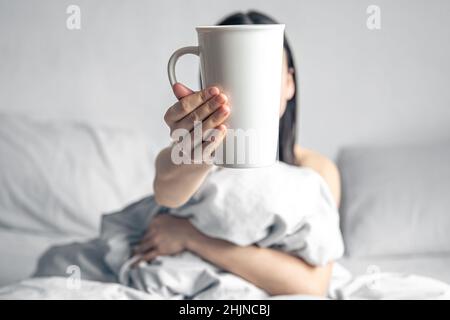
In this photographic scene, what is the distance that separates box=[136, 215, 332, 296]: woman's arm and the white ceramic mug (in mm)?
390

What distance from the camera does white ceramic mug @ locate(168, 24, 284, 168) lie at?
0.54 meters

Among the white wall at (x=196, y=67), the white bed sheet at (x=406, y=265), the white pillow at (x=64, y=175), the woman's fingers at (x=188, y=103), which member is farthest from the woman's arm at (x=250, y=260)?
the white wall at (x=196, y=67)

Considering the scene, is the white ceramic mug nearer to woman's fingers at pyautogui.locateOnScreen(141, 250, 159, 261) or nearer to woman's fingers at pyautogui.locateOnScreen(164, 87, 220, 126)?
woman's fingers at pyautogui.locateOnScreen(164, 87, 220, 126)

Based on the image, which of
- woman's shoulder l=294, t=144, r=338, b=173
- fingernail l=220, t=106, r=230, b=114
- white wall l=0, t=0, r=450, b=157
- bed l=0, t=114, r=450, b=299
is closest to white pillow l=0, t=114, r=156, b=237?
bed l=0, t=114, r=450, b=299

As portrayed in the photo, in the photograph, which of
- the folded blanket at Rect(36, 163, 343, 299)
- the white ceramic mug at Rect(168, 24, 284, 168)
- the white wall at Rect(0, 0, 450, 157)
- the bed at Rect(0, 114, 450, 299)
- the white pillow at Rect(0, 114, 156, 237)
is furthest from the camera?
the white wall at Rect(0, 0, 450, 157)

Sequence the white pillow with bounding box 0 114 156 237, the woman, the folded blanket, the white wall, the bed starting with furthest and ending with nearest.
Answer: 1. the white wall
2. the white pillow with bounding box 0 114 156 237
3. the bed
4. the folded blanket
5. the woman

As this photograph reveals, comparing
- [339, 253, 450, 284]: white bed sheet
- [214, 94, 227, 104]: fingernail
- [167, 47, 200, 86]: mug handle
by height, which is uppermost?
[167, 47, 200, 86]: mug handle

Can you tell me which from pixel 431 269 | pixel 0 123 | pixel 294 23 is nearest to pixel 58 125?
pixel 0 123

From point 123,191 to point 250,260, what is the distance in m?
0.67

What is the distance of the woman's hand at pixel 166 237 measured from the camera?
1.00 m

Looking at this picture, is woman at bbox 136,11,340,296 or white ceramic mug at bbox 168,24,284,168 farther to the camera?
woman at bbox 136,11,340,296

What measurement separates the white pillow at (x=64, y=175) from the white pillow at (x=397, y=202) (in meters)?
0.51

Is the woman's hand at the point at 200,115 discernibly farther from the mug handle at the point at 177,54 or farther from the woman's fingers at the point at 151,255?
the woman's fingers at the point at 151,255
